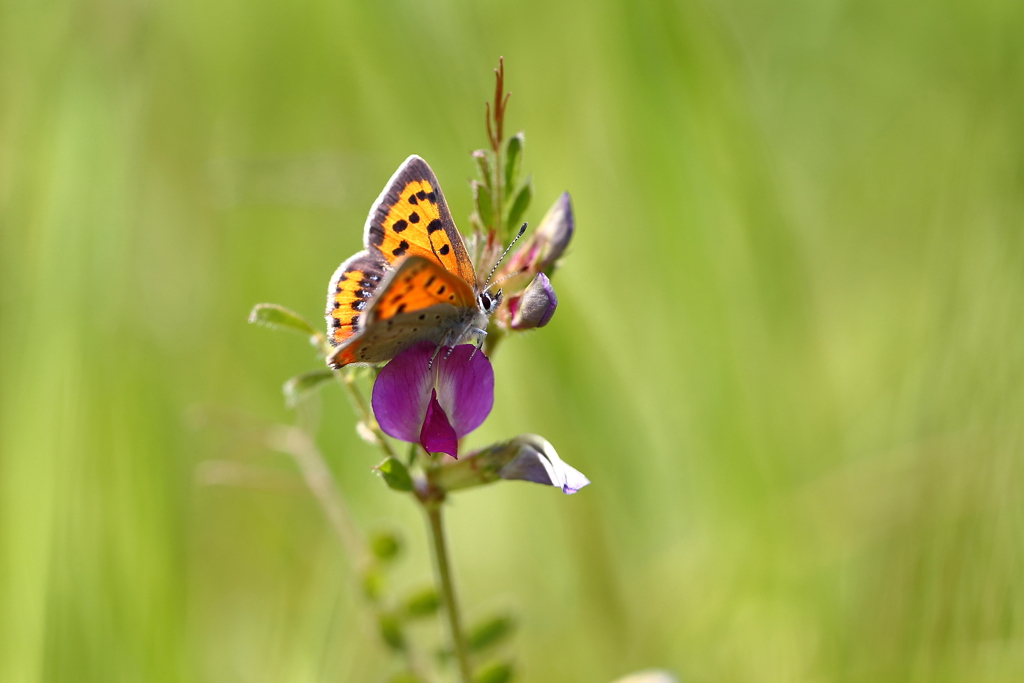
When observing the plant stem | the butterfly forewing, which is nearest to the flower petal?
the plant stem

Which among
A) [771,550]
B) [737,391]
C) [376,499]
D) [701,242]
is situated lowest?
[771,550]

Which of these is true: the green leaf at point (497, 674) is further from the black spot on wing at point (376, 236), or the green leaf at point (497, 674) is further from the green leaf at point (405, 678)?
the black spot on wing at point (376, 236)

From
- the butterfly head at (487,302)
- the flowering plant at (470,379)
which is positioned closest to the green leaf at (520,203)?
the flowering plant at (470,379)

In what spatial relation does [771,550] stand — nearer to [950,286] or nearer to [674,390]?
[674,390]

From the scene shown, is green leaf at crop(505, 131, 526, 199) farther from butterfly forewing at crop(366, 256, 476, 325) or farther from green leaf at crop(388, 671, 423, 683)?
green leaf at crop(388, 671, 423, 683)

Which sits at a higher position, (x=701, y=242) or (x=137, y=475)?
(x=701, y=242)

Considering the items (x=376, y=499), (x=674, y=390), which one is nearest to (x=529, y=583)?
(x=376, y=499)

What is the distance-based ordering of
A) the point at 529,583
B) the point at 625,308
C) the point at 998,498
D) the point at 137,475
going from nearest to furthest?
the point at 998,498, the point at 137,475, the point at 529,583, the point at 625,308
